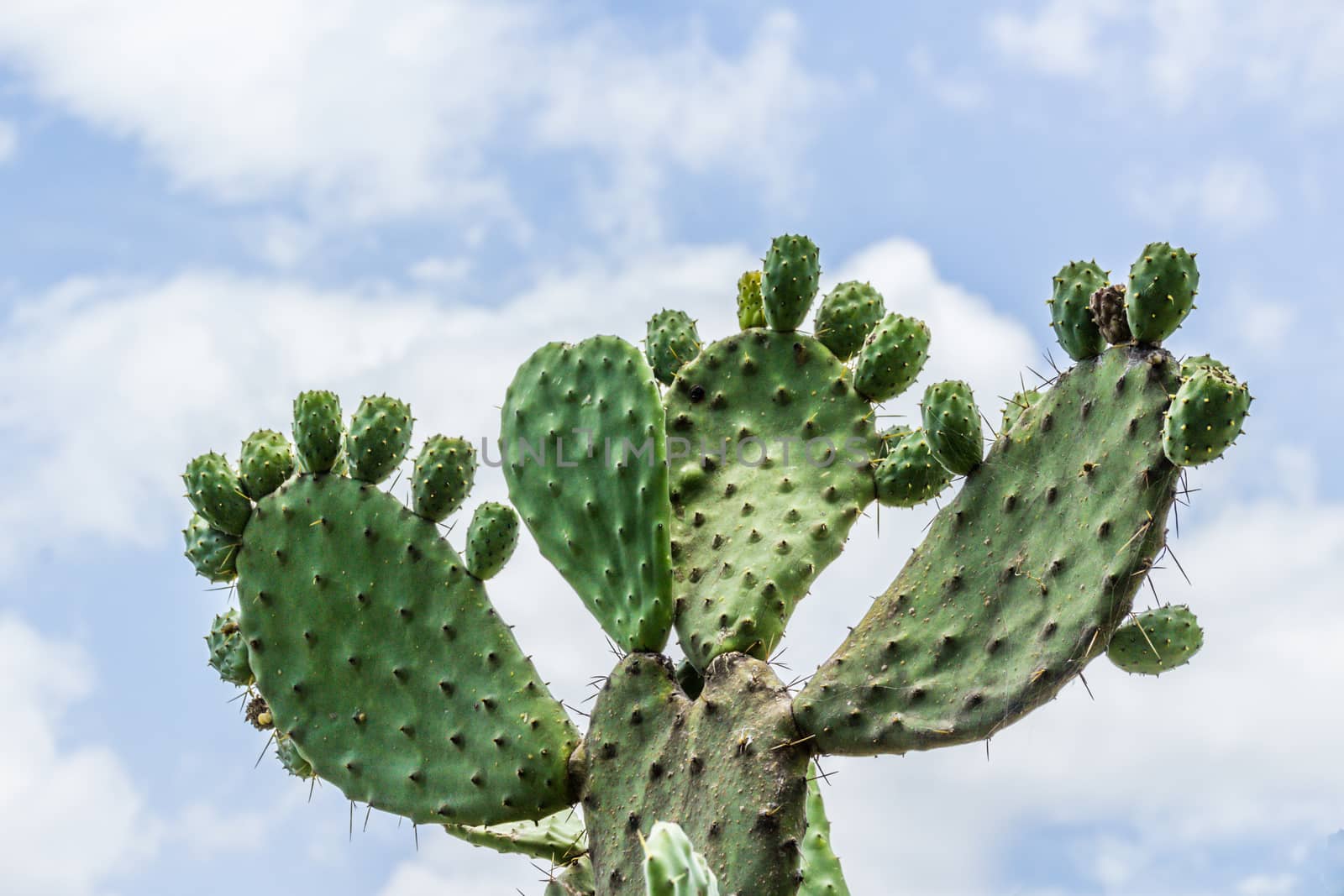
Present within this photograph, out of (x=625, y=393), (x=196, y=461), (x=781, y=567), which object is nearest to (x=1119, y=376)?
(x=781, y=567)

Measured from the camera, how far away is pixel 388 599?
299 centimetres

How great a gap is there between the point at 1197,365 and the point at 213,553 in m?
2.14

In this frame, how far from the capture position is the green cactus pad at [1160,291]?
2467mm

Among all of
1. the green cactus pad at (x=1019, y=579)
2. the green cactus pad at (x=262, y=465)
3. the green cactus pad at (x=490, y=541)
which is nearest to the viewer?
the green cactus pad at (x=1019, y=579)

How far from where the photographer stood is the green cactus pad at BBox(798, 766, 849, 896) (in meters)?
3.12

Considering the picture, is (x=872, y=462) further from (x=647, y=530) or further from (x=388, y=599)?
(x=388, y=599)

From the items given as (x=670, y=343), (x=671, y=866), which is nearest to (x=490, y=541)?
(x=670, y=343)

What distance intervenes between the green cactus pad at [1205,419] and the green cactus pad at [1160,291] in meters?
0.20

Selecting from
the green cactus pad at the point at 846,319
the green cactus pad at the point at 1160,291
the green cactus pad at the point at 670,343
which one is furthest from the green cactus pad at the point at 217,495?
the green cactus pad at the point at 1160,291

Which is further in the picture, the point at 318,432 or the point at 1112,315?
the point at 318,432

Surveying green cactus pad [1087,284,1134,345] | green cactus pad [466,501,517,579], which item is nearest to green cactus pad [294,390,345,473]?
green cactus pad [466,501,517,579]

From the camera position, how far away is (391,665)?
117 inches

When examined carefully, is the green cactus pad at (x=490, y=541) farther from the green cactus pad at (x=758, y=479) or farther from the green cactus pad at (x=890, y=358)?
the green cactus pad at (x=890, y=358)

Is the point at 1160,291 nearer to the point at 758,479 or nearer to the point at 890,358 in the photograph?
the point at 890,358
